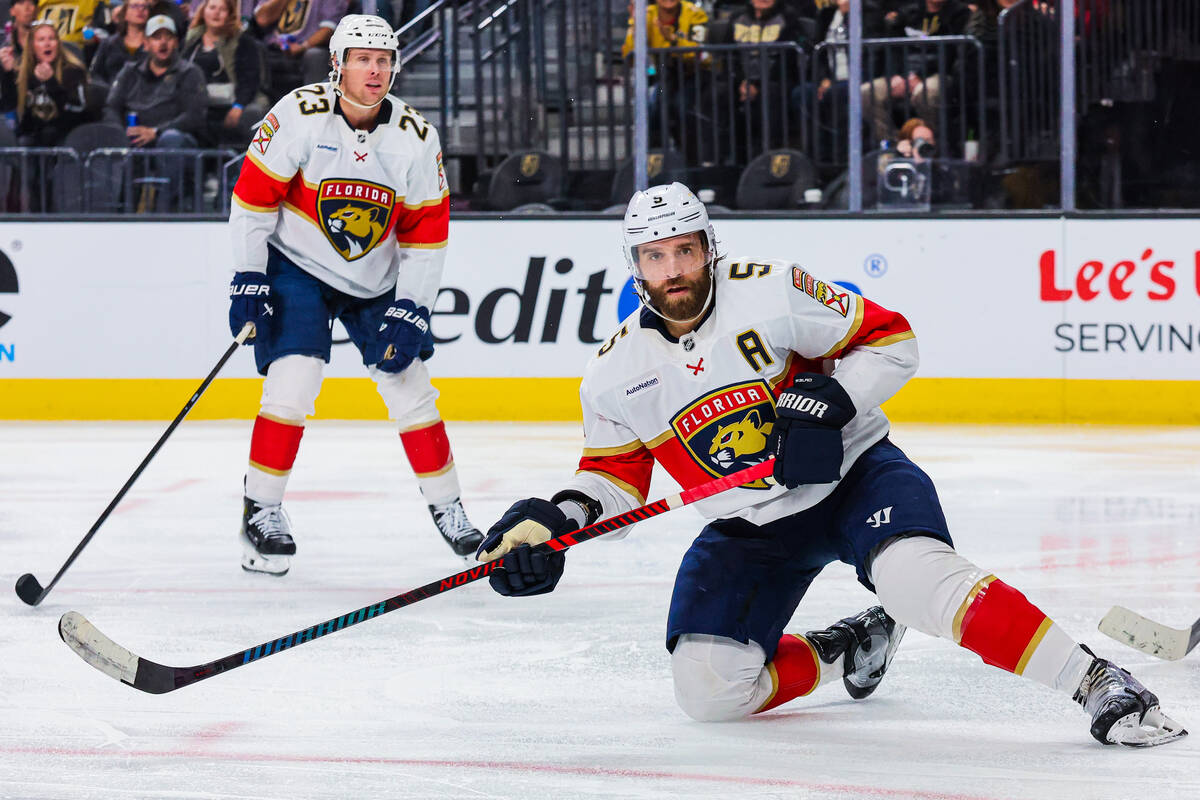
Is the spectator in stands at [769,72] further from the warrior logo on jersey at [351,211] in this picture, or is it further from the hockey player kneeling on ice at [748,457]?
the hockey player kneeling on ice at [748,457]

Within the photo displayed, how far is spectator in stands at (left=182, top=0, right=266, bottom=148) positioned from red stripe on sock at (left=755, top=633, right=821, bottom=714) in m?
5.40

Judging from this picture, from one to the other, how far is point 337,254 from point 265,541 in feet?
2.37

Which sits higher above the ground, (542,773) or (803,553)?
(803,553)

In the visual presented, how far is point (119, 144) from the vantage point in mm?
7250

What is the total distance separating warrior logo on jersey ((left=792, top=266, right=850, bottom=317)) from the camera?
2.59 meters

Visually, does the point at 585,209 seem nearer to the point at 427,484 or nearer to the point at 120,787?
the point at 427,484

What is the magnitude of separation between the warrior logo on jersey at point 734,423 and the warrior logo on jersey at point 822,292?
17 centimetres

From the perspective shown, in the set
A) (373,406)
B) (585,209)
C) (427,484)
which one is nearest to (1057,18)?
(585,209)

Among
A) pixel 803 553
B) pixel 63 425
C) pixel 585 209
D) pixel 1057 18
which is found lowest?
pixel 63 425

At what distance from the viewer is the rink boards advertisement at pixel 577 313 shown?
254 inches

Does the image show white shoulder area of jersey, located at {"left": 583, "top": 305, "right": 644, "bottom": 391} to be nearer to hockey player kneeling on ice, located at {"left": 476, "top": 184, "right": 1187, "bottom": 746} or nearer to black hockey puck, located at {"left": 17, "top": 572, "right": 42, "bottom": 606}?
hockey player kneeling on ice, located at {"left": 476, "top": 184, "right": 1187, "bottom": 746}

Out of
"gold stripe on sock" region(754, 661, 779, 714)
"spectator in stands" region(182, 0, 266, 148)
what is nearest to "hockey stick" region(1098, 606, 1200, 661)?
"gold stripe on sock" region(754, 661, 779, 714)

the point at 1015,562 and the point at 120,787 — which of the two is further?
the point at 1015,562

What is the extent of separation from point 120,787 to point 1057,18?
18.1 ft
